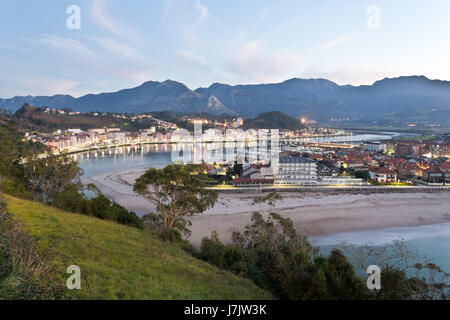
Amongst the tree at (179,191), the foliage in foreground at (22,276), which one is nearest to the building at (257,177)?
the tree at (179,191)

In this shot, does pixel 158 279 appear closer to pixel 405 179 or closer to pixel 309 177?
pixel 309 177

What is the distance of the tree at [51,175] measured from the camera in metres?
13.9

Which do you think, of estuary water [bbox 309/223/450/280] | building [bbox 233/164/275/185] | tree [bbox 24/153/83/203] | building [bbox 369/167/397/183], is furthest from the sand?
tree [bbox 24/153/83/203]

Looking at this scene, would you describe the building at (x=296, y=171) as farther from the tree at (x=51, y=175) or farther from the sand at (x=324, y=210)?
A: the tree at (x=51, y=175)

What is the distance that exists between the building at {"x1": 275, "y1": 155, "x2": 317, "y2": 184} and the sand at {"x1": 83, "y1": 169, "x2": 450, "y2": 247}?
3062 millimetres

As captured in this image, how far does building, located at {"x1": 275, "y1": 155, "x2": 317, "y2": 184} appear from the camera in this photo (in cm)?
2605

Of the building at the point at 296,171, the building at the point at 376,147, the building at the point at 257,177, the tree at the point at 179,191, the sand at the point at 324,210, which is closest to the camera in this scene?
the tree at the point at 179,191

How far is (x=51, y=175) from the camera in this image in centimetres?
1398

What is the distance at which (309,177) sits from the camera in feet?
86.3

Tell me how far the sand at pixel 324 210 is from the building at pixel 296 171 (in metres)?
3.06

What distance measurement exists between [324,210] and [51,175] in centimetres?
1654
